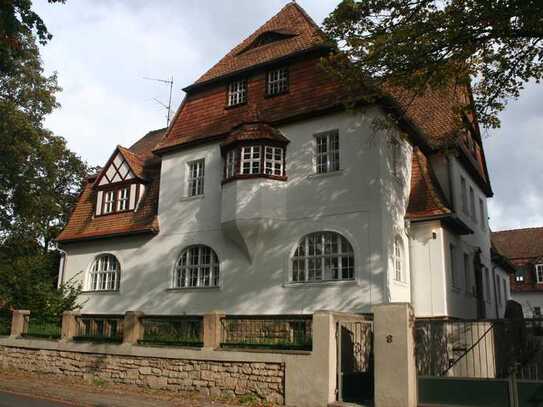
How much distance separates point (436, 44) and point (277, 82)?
7951 millimetres

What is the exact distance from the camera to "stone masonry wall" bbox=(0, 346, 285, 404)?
39.2ft

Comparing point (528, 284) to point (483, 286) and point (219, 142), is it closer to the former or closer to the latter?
point (483, 286)

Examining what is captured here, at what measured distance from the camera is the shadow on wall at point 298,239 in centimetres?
1558

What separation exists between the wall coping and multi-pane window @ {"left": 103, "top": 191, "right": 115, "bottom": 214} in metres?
6.62

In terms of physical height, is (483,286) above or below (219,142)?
below

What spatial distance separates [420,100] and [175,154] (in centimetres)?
984

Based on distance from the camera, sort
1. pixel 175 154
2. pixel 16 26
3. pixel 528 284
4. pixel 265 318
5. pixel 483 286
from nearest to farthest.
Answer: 1. pixel 265 318
2. pixel 16 26
3. pixel 175 154
4. pixel 483 286
5. pixel 528 284

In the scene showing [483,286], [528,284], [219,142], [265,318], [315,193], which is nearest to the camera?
[265,318]

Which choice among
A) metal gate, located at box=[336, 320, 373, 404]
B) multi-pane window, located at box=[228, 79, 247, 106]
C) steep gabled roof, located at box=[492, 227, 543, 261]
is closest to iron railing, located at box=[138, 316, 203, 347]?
metal gate, located at box=[336, 320, 373, 404]

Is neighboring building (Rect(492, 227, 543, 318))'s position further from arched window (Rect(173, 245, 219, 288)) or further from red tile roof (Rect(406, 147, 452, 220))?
arched window (Rect(173, 245, 219, 288))

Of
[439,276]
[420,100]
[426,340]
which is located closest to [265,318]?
[426,340]

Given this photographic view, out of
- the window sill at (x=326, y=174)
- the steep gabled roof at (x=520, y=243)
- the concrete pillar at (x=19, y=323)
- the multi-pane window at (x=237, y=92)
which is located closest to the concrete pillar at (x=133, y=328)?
the concrete pillar at (x=19, y=323)

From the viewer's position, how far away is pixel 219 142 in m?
19.4

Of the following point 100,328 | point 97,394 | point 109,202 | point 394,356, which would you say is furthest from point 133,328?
point 109,202
